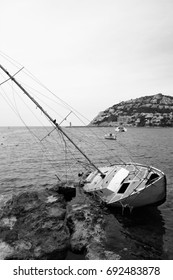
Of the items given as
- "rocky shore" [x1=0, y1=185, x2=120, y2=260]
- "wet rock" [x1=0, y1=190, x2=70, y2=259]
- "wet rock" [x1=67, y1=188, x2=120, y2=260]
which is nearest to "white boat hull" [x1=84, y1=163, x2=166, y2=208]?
"wet rock" [x1=67, y1=188, x2=120, y2=260]

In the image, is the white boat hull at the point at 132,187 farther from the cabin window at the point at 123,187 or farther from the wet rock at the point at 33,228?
the wet rock at the point at 33,228

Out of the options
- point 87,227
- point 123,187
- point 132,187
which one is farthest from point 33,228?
point 132,187

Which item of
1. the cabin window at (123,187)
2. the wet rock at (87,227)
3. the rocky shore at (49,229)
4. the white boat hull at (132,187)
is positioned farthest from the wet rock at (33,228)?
the cabin window at (123,187)

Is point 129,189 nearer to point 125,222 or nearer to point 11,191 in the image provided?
point 125,222

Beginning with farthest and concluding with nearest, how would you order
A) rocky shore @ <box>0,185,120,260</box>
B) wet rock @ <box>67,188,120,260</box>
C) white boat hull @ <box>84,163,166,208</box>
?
white boat hull @ <box>84,163,166,208</box>
wet rock @ <box>67,188,120,260</box>
rocky shore @ <box>0,185,120,260</box>

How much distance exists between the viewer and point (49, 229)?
48.0ft

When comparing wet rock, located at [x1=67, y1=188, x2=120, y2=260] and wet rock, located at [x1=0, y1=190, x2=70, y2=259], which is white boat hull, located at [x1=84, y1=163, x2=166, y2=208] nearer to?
wet rock, located at [x1=67, y1=188, x2=120, y2=260]

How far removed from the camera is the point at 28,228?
14883 mm

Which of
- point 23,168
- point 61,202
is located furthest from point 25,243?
point 23,168

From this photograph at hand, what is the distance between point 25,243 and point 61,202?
7.41 meters

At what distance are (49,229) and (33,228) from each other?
1.27 meters

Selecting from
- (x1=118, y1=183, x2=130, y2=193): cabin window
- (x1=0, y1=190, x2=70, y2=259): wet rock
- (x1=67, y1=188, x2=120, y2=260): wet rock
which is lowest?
(x1=67, y1=188, x2=120, y2=260): wet rock

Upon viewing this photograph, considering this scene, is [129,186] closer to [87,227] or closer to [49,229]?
[87,227]

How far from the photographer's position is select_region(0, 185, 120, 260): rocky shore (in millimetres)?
12461
